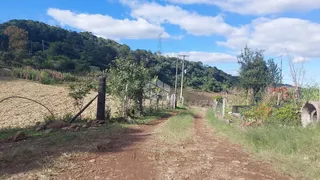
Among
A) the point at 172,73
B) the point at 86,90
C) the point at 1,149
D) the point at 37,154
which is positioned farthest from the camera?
the point at 172,73

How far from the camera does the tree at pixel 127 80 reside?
1520cm

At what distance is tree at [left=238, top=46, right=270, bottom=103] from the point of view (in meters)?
29.5

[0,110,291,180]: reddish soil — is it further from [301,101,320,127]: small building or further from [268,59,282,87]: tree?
[268,59,282,87]: tree

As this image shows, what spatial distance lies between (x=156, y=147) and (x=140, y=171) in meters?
2.13

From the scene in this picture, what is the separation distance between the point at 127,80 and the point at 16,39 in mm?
52170

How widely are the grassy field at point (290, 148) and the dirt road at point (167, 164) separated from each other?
331mm

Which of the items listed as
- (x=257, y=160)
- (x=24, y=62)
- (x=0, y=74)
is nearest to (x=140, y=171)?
(x=257, y=160)

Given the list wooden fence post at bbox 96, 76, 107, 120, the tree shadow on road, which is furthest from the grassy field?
wooden fence post at bbox 96, 76, 107, 120

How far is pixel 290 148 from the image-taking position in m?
6.57

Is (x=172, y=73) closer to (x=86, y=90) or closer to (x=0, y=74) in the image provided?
(x=0, y=74)

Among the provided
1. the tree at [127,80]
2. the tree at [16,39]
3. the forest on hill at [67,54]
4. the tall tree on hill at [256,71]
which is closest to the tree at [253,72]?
the tall tree on hill at [256,71]

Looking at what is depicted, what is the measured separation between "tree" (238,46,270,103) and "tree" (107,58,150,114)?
1484cm

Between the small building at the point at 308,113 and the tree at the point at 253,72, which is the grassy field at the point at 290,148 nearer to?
the small building at the point at 308,113

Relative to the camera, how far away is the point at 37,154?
219 inches
